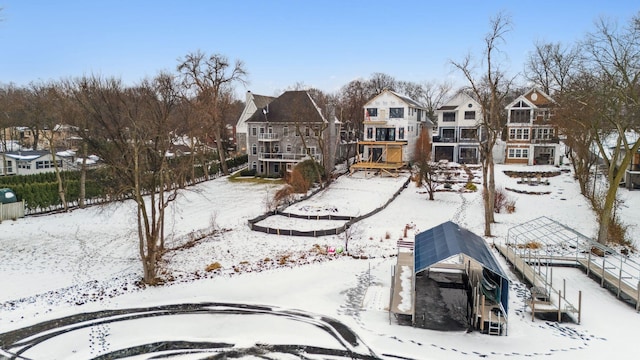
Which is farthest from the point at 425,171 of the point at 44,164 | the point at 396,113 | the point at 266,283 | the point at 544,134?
the point at 44,164

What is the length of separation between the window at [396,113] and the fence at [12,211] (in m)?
32.8

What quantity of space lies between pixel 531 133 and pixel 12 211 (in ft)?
153

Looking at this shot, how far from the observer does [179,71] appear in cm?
4559

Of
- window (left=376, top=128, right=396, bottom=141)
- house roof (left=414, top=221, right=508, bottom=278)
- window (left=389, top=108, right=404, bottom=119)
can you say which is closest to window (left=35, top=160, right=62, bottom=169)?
window (left=376, top=128, right=396, bottom=141)

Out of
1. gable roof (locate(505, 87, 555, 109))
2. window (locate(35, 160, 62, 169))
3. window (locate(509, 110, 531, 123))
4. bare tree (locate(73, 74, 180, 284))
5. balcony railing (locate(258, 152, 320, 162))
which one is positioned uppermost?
gable roof (locate(505, 87, 555, 109))

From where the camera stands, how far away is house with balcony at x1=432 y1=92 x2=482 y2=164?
4916cm

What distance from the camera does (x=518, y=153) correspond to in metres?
47.1

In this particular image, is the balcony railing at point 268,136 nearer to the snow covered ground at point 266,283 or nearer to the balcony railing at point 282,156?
the balcony railing at point 282,156

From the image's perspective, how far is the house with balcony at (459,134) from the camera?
161 feet

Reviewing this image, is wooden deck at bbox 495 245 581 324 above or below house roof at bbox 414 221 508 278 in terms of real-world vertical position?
below

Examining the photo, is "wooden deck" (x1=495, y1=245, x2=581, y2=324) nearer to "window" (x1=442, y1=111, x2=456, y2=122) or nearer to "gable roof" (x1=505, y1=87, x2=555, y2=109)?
"gable roof" (x1=505, y1=87, x2=555, y2=109)

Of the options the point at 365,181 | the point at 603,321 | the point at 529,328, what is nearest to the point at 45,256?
the point at 529,328

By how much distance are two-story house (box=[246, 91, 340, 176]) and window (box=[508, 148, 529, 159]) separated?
19.7 meters

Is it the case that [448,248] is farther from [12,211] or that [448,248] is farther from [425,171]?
[12,211]
